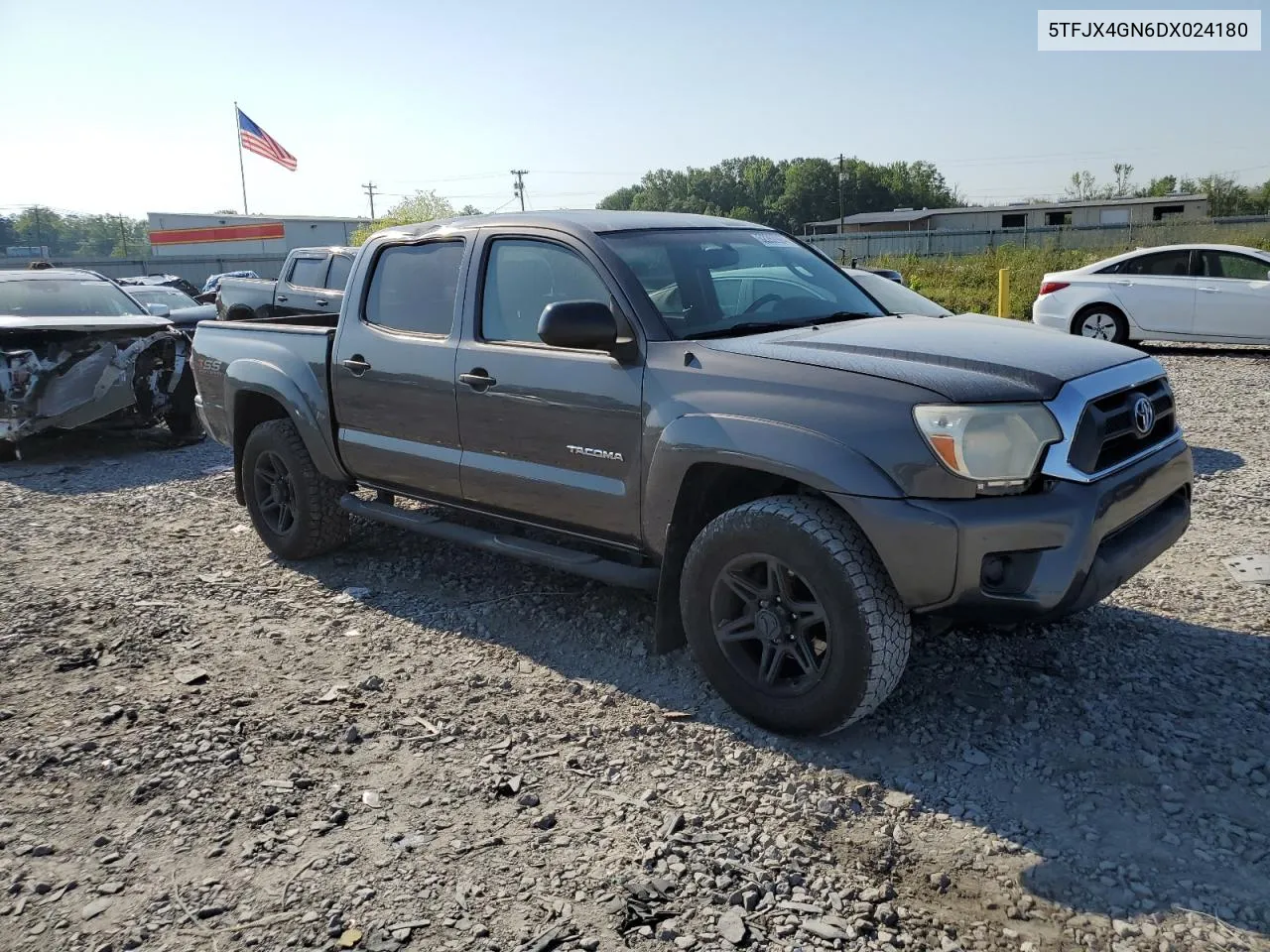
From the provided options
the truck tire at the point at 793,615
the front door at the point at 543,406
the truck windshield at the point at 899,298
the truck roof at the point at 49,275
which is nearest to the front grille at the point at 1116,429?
the truck tire at the point at 793,615

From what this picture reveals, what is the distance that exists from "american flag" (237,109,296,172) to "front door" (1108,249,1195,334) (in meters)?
39.0

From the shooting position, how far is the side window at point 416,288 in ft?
15.6

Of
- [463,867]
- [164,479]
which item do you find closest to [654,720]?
[463,867]

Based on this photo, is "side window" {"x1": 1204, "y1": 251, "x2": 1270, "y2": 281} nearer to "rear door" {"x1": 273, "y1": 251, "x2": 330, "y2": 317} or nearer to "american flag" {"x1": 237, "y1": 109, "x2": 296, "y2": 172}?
"rear door" {"x1": 273, "y1": 251, "x2": 330, "y2": 317}

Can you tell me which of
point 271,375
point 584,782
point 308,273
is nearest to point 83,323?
point 308,273

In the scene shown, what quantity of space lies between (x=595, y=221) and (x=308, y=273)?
9.19m

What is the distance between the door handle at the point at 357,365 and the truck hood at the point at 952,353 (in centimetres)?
203

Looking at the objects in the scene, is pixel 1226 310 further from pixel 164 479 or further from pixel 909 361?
pixel 164 479

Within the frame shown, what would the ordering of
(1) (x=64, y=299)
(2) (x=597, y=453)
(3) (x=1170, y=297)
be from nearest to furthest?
1. (2) (x=597, y=453)
2. (1) (x=64, y=299)
3. (3) (x=1170, y=297)

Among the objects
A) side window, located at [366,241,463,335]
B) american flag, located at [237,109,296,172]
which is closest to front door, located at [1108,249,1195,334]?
side window, located at [366,241,463,335]

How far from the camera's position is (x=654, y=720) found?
12.5 ft

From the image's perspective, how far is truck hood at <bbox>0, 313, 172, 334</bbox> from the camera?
863 centimetres

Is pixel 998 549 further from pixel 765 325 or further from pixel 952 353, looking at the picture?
pixel 765 325

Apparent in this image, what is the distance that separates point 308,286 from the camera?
40.8 ft
